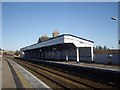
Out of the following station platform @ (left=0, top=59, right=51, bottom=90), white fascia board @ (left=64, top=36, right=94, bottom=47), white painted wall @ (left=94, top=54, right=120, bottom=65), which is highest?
white fascia board @ (left=64, top=36, right=94, bottom=47)

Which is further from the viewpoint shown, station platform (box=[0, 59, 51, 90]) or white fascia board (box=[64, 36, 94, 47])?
white fascia board (box=[64, 36, 94, 47])

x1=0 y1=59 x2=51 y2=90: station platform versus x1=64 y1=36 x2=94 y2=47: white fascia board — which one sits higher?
x1=64 y1=36 x2=94 y2=47: white fascia board

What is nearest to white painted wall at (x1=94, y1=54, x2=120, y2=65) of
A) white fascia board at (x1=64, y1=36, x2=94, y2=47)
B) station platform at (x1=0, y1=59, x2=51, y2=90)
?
white fascia board at (x1=64, y1=36, x2=94, y2=47)

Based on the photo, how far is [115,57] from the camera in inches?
1597

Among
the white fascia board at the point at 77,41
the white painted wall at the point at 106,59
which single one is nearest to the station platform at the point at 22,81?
the white painted wall at the point at 106,59

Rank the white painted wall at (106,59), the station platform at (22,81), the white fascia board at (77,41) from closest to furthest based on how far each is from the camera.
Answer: the station platform at (22,81) → the white painted wall at (106,59) → the white fascia board at (77,41)

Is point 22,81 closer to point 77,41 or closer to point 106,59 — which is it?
point 106,59

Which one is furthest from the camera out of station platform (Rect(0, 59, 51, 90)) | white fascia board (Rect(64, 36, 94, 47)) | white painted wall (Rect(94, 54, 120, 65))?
white fascia board (Rect(64, 36, 94, 47))

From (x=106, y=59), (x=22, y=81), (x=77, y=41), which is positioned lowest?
(x=22, y=81)

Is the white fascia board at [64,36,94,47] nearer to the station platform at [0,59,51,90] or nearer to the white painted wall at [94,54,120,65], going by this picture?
the white painted wall at [94,54,120,65]

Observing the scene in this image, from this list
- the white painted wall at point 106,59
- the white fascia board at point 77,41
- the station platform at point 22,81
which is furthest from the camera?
the white fascia board at point 77,41

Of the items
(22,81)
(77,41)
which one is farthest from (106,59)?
(22,81)

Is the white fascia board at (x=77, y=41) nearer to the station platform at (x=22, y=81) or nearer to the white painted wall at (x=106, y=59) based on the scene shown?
the white painted wall at (x=106, y=59)

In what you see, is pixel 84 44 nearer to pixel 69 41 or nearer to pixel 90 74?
pixel 69 41
